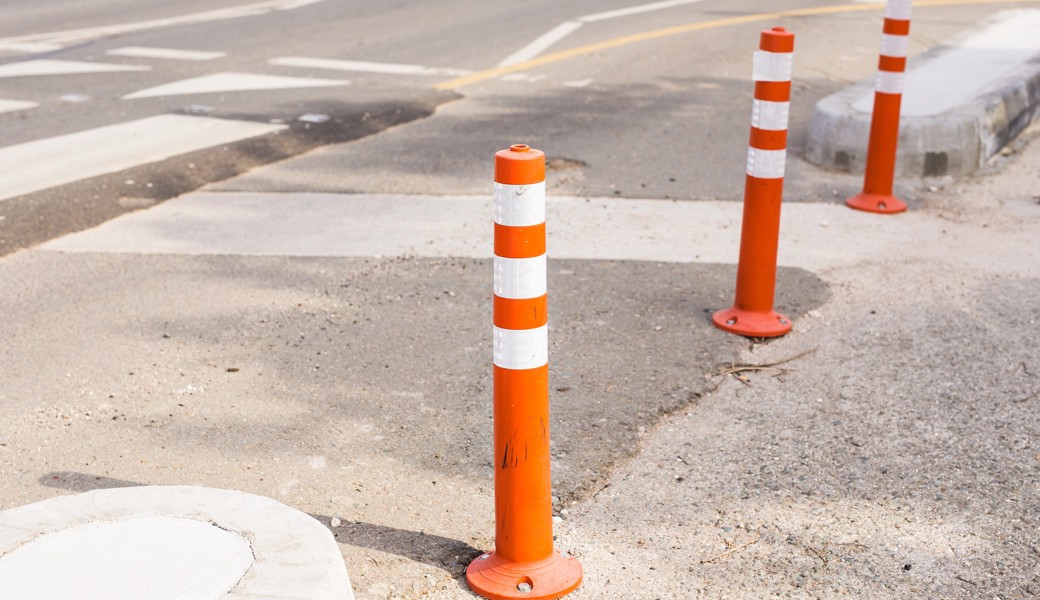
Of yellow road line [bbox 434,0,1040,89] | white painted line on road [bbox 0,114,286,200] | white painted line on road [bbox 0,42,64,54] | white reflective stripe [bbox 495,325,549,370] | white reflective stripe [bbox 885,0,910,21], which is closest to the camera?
white reflective stripe [bbox 495,325,549,370]

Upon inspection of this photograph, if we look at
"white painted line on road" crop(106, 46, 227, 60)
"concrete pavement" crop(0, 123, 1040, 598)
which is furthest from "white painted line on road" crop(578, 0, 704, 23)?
"concrete pavement" crop(0, 123, 1040, 598)

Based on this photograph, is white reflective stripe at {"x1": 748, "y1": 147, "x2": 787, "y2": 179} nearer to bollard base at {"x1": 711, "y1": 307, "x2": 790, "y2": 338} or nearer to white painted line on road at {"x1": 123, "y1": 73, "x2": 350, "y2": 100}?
bollard base at {"x1": 711, "y1": 307, "x2": 790, "y2": 338}

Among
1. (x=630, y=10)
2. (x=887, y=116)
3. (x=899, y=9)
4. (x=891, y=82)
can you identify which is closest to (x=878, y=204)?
(x=887, y=116)

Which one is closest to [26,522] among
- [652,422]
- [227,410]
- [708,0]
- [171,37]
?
[227,410]

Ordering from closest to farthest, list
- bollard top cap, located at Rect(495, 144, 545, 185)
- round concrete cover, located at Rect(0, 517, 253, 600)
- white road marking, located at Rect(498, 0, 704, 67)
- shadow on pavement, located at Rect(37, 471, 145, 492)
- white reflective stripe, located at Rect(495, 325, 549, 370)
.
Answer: round concrete cover, located at Rect(0, 517, 253, 600)
bollard top cap, located at Rect(495, 144, 545, 185)
white reflective stripe, located at Rect(495, 325, 549, 370)
shadow on pavement, located at Rect(37, 471, 145, 492)
white road marking, located at Rect(498, 0, 704, 67)

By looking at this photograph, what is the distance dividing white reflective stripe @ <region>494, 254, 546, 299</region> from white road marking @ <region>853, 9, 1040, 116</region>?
164 inches

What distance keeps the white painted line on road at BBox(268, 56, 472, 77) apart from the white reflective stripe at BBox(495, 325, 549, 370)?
785 centimetres

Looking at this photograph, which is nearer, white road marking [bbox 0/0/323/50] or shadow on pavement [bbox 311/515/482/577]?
shadow on pavement [bbox 311/515/482/577]

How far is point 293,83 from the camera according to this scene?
10.0 meters

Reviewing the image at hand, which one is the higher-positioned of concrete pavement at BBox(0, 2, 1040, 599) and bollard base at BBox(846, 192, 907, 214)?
bollard base at BBox(846, 192, 907, 214)

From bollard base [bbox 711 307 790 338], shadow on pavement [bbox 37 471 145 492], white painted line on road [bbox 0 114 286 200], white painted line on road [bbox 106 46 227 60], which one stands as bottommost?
shadow on pavement [bbox 37 471 145 492]

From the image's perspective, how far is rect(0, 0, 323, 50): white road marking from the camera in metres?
12.5

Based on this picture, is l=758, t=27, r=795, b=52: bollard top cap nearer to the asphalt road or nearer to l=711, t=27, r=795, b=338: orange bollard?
l=711, t=27, r=795, b=338: orange bollard

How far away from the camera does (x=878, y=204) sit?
6676 mm
